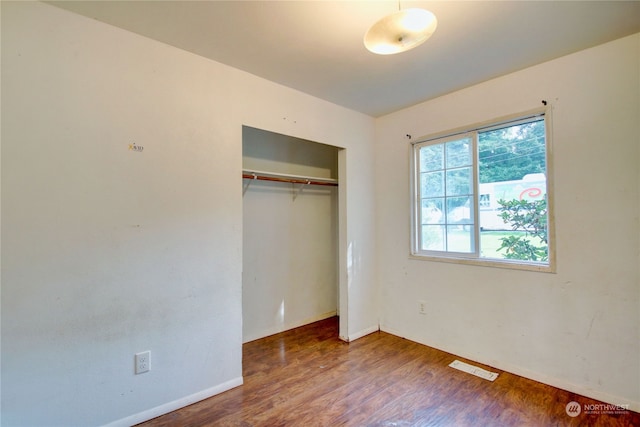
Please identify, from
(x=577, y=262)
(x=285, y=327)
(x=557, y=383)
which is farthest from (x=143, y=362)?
(x=577, y=262)

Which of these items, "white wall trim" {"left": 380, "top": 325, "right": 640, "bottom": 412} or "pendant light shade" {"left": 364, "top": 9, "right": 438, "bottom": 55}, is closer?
"pendant light shade" {"left": 364, "top": 9, "right": 438, "bottom": 55}

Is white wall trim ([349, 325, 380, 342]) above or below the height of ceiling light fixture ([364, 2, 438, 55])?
below

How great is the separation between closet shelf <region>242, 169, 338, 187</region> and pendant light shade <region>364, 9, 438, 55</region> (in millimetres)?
1766

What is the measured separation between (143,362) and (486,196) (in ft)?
9.74

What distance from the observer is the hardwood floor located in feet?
6.07

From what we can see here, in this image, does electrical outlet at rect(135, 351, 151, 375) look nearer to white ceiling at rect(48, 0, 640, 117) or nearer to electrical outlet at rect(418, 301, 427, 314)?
white ceiling at rect(48, 0, 640, 117)

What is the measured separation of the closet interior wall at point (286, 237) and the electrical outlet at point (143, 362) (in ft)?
4.09

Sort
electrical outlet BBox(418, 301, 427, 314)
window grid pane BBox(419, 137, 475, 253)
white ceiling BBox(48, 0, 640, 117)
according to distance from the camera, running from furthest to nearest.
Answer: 1. electrical outlet BBox(418, 301, 427, 314)
2. window grid pane BBox(419, 137, 475, 253)
3. white ceiling BBox(48, 0, 640, 117)

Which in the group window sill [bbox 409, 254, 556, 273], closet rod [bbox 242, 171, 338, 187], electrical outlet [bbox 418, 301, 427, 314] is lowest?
electrical outlet [bbox 418, 301, 427, 314]

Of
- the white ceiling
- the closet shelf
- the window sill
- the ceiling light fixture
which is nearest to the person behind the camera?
the ceiling light fixture

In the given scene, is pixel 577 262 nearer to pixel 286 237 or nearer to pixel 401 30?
pixel 401 30

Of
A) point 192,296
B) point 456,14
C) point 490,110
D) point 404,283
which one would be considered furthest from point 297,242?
point 456,14

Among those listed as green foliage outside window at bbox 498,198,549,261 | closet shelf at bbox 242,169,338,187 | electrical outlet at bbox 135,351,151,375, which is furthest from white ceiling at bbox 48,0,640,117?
electrical outlet at bbox 135,351,151,375

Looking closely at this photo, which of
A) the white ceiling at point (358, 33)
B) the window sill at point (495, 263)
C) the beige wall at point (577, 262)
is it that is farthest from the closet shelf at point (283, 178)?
the beige wall at point (577, 262)
